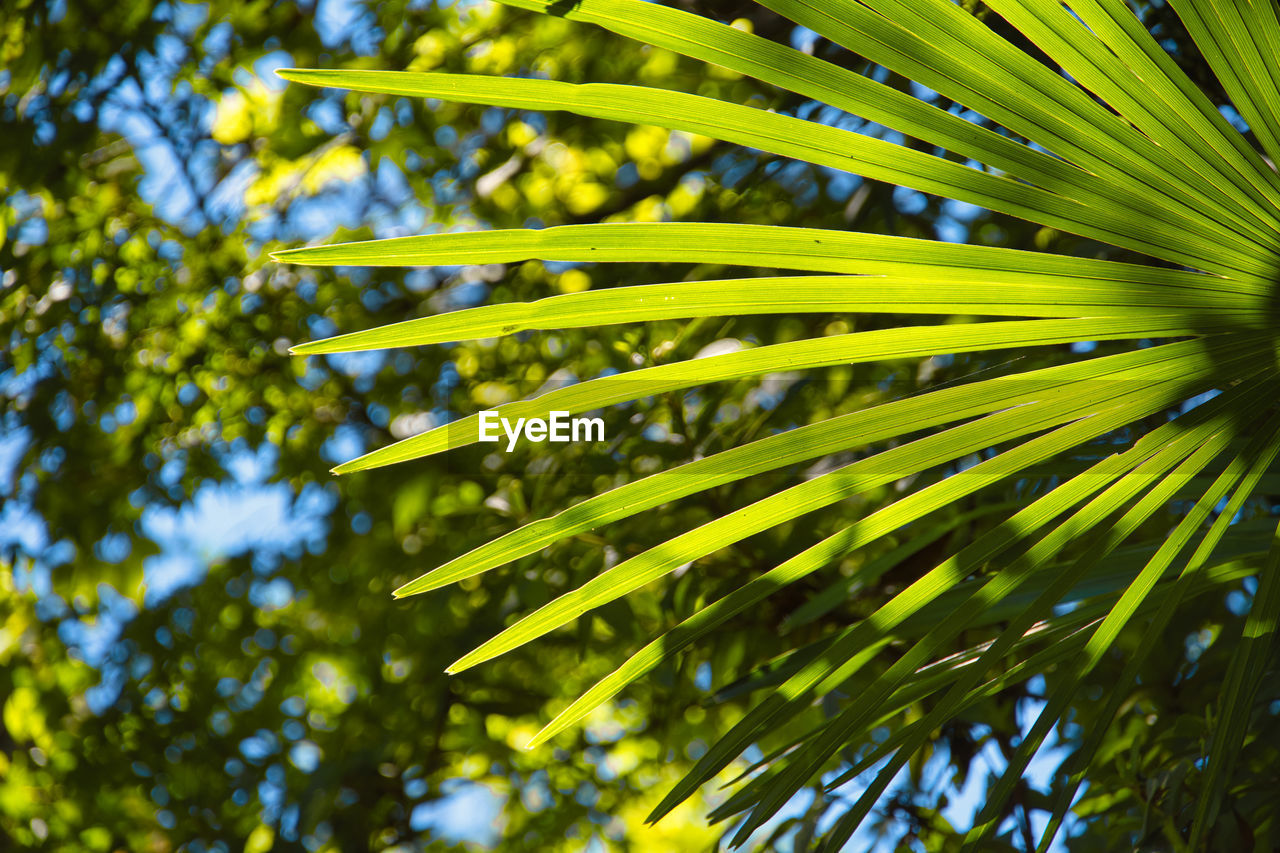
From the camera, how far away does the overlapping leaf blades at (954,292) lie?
0.51 meters

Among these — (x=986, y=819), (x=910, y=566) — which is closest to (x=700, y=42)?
(x=986, y=819)

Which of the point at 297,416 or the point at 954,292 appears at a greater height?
the point at 954,292

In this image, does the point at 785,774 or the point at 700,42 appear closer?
the point at 700,42

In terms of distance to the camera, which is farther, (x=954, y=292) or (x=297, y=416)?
(x=297, y=416)

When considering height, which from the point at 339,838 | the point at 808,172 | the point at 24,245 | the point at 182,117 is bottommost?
the point at 339,838

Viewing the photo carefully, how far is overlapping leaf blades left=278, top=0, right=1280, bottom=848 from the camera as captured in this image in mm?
511

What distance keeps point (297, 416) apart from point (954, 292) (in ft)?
5.61

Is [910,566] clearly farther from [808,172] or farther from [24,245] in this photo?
[24,245]

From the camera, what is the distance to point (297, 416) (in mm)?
1997

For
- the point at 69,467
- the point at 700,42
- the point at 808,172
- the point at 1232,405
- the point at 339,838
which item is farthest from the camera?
the point at 69,467

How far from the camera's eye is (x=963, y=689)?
2.19 ft

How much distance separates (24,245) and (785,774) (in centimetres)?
209

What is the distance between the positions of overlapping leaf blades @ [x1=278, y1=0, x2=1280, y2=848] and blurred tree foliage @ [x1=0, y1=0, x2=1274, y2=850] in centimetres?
77

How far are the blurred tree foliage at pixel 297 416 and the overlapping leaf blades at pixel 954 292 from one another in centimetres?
77
